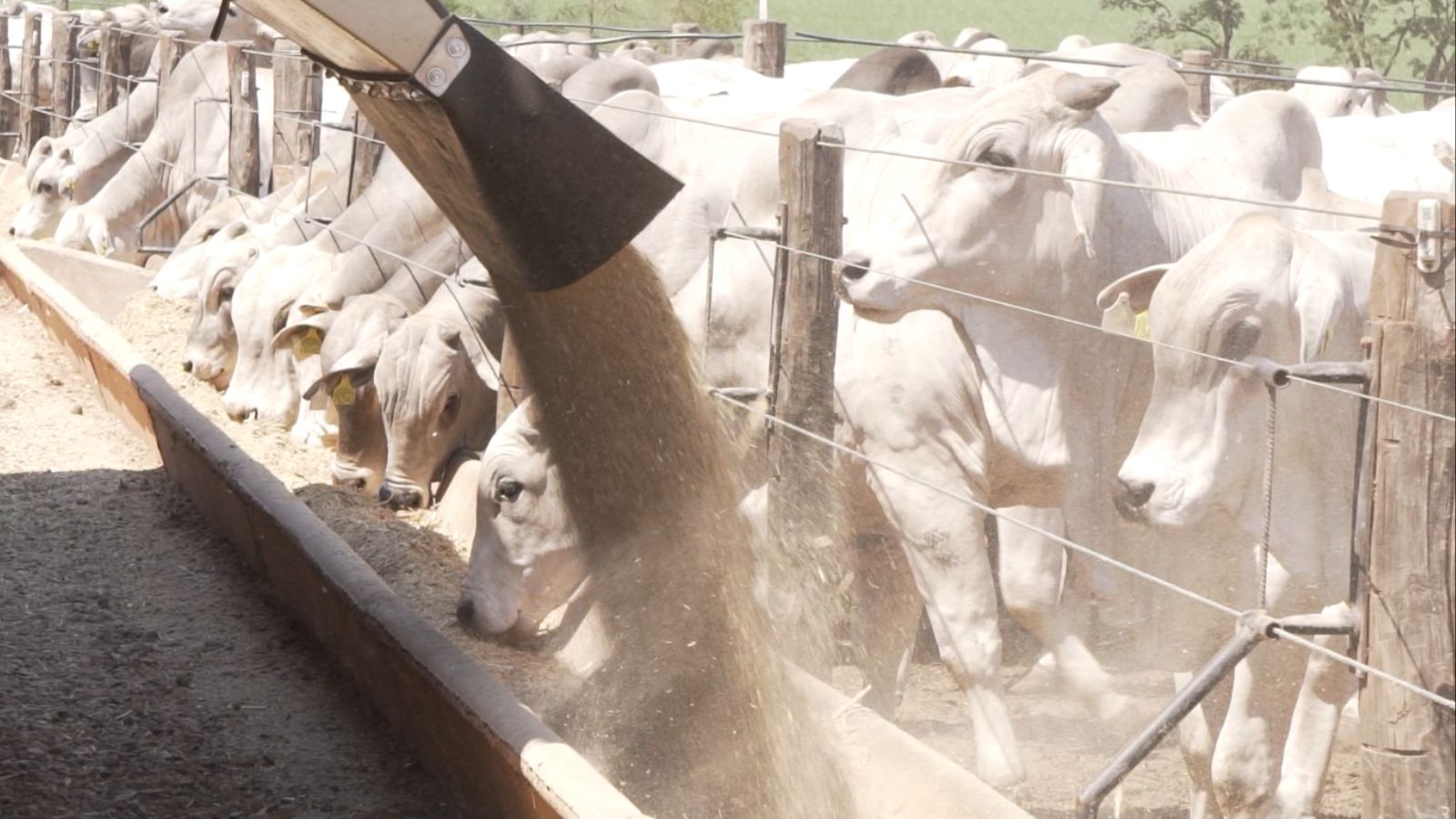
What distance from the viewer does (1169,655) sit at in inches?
182

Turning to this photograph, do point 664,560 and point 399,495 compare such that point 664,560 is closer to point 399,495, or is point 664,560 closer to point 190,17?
point 399,495

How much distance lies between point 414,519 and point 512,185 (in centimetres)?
288

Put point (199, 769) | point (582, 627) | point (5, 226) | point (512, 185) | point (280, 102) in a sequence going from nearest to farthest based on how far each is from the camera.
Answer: point (512, 185) → point (199, 769) → point (582, 627) → point (280, 102) → point (5, 226)

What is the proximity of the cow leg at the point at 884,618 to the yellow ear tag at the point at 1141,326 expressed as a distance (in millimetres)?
1112

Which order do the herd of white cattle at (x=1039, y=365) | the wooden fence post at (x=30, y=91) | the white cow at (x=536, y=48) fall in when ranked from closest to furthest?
the herd of white cattle at (x=1039, y=365) → the white cow at (x=536, y=48) → the wooden fence post at (x=30, y=91)

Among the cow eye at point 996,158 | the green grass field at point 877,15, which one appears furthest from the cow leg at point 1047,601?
the green grass field at point 877,15

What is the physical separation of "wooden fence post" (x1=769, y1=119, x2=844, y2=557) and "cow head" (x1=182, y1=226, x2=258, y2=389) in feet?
15.2

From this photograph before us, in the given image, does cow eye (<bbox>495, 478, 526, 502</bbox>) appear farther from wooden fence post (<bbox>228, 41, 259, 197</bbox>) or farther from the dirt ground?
wooden fence post (<bbox>228, 41, 259, 197</bbox>)

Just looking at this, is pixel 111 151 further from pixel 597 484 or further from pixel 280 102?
pixel 597 484

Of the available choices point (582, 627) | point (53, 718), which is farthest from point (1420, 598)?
point (53, 718)

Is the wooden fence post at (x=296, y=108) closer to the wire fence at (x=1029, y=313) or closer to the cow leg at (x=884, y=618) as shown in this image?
the wire fence at (x=1029, y=313)

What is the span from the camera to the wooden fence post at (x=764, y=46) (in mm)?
10000

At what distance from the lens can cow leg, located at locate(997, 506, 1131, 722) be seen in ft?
14.9

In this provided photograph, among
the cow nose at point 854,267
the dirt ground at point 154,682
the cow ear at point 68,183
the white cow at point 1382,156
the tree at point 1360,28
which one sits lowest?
the dirt ground at point 154,682
